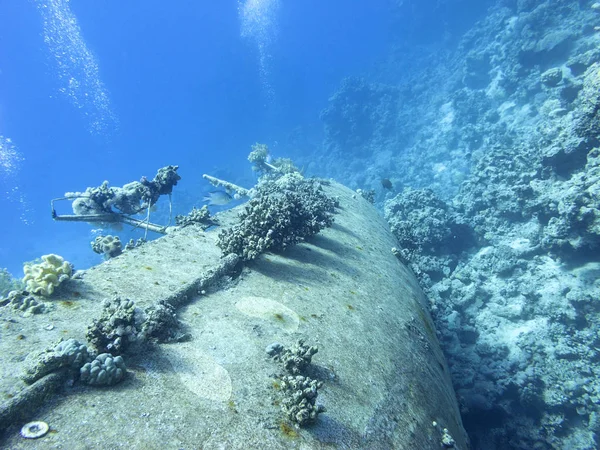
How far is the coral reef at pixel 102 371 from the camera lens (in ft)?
9.77

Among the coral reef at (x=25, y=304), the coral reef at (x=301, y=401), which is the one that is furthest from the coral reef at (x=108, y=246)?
the coral reef at (x=301, y=401)

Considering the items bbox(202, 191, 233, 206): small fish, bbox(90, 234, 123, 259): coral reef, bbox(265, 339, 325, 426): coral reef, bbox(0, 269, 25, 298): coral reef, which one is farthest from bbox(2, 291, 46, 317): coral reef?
bbox(0, 269, 25, 298): coral reef

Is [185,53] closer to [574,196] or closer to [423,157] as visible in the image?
[423,157]

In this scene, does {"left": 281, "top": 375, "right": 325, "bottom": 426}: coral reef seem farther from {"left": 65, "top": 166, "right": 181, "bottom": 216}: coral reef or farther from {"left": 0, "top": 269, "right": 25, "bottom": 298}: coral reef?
{"left": 0, "top": 269, "right": 25, "bottom": 298}: coral reef

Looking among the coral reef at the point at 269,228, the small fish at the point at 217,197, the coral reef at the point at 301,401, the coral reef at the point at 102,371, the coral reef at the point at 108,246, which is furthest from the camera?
the small fish at the point at 217,197

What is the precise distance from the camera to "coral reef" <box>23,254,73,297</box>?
4.09 meters

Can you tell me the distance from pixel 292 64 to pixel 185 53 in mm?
52686

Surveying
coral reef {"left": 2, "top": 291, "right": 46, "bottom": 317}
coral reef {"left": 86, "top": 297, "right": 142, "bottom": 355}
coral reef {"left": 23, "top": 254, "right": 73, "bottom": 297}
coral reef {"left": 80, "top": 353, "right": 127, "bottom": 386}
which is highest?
coral reef {"left": 23, "top": 254, "right": 73, "bottom": 297}

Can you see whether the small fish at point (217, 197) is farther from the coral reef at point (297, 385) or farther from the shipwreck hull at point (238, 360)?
the coral reef at point (297, 385)

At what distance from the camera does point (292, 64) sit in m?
130

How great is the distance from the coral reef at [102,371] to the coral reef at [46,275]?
177cm

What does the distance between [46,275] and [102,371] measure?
2.04 metres

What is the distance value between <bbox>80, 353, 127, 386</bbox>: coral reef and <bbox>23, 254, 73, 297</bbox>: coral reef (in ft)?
5.82

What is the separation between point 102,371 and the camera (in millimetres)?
2990
